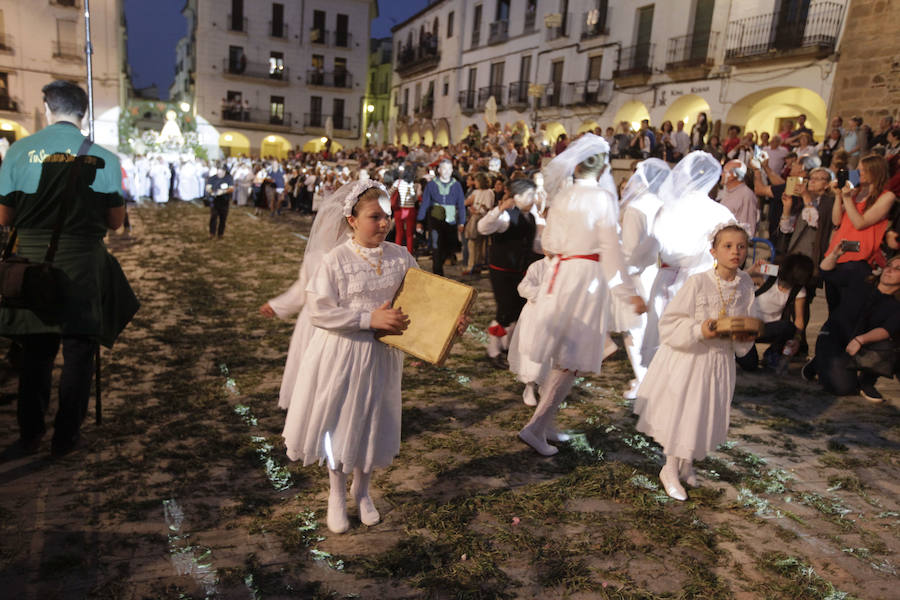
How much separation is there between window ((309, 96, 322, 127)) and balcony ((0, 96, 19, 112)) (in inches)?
696

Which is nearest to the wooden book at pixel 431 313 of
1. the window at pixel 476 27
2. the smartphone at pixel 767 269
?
the smartphone at pixel 767 269

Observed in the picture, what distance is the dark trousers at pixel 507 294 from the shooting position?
599 cm

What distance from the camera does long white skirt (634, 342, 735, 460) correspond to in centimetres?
361

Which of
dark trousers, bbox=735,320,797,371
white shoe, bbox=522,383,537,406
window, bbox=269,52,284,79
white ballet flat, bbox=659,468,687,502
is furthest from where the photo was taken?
window, bbox=269,52,284,79

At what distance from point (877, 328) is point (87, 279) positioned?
6.44 m

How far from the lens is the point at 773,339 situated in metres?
6.49

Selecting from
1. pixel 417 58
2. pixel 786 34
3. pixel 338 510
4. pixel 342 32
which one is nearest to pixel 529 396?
pixel 338 510

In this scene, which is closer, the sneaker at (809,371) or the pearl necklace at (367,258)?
the pearl necklace at (367,258)

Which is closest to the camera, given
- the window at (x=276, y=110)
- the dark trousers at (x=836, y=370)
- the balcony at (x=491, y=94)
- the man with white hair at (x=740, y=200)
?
the dark trousers at (x=836, y=370)

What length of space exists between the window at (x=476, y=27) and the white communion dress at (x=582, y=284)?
110ft

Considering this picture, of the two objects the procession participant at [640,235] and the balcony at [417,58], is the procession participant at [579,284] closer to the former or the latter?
the procession participant at [640,235]

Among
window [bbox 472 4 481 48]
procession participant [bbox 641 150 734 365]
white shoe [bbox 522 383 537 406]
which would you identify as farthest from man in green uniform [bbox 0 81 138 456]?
window [bbox 472 4 481 48]

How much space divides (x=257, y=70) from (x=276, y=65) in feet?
4.98

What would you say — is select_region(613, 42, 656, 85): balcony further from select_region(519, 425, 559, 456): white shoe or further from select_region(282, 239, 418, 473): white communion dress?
select_region(282, 239, 418, 473): white communion dress
